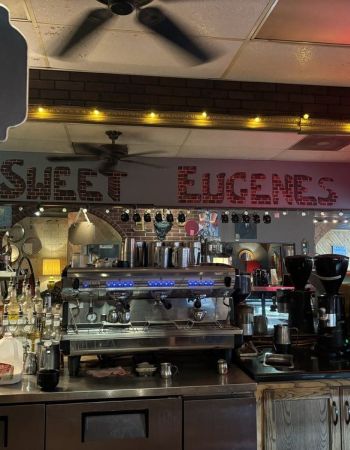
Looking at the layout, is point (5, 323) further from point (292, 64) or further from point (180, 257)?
point (292, 64)

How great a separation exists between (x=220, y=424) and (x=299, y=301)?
1.20 meters

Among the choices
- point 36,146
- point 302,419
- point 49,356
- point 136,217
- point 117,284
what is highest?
point 36,146

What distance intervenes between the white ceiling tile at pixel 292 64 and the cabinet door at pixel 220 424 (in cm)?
220

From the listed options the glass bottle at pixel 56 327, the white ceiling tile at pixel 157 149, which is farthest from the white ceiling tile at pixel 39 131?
the glass bottle at pixel 56 327

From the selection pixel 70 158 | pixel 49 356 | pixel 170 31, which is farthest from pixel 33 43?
pixel 49 356

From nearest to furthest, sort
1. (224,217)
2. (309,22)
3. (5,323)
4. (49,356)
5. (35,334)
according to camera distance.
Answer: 1. (49,356)
2. (309,22)
3. (5,323)
4. (35,334)
5. (224,217)

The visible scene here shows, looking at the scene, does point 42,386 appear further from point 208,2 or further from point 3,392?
point 208,2

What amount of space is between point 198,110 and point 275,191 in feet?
4.54

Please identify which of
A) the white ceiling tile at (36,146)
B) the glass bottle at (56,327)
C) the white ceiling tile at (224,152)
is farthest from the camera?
the white ceiling tile at (224,152)

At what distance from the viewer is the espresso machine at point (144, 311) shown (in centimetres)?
257

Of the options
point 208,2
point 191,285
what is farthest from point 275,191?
point 208,2

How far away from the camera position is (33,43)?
2801mm

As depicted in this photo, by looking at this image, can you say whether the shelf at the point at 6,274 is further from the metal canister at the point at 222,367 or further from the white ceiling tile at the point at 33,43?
the metal canister at the point at 222,367

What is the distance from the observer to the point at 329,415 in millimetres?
2467
